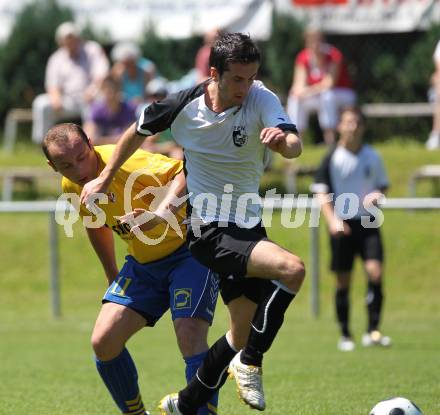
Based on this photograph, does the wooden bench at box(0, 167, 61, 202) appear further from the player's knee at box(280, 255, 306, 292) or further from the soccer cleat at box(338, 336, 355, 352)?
the player's knee at box(280, 255, 306, 292)

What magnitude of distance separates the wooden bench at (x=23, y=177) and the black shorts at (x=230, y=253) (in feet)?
33.2

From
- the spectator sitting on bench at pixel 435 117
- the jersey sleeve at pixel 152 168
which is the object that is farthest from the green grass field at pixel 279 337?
the jersey sleeve at pixel 152 168

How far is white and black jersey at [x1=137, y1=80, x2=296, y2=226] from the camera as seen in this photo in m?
6.16

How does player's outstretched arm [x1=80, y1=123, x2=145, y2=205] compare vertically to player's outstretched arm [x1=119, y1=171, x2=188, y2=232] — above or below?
above

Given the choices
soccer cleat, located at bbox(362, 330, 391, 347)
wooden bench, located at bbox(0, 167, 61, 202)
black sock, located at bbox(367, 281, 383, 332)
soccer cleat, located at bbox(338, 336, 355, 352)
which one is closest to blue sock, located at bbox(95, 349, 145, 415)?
soccer cleat, located at bbox(338, 336, 355, 352)

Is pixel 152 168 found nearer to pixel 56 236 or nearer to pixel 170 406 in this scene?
pixel 170 406

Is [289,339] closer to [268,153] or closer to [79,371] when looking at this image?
[79,371]

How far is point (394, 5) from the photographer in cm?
1845

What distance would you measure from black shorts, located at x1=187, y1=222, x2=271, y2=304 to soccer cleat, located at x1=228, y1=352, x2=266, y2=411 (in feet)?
1.34

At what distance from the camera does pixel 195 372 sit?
6.46m

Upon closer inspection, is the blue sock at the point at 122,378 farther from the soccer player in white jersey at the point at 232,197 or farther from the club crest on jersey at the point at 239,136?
the club crest on jersey at the point at 239,136

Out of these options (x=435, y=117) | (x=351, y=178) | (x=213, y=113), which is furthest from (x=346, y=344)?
(x=435, y=117)

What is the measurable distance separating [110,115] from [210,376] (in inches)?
381

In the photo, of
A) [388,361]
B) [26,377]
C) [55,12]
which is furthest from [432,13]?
[26,377]
